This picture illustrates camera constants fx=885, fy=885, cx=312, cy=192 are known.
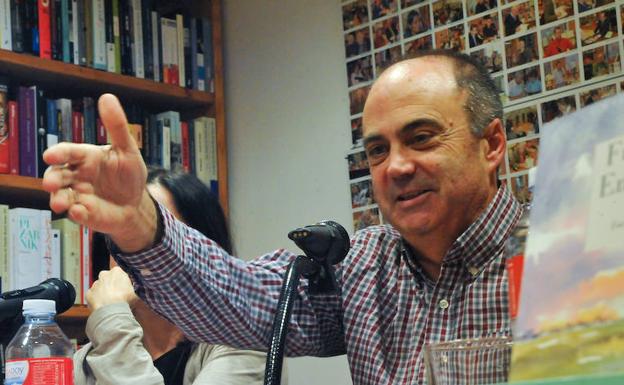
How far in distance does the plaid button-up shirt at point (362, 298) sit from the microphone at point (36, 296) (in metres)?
0.25

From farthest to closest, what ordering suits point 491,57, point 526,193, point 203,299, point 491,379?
point 491,57, point 526,193, point 203,299, point 491,379

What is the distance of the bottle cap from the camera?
1.32 m

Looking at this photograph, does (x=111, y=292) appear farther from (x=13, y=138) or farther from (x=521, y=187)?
(x=521, y=187)

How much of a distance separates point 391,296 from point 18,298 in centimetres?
57

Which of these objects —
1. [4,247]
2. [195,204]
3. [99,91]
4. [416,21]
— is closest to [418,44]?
[416,21]

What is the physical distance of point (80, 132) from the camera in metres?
2.45

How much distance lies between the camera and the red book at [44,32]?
237cm

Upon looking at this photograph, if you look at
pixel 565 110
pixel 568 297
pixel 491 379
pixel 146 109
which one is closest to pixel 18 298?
pixel 491 379

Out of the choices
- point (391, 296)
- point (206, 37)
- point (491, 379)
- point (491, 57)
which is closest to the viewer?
point (491, 379)

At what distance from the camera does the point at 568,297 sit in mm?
438

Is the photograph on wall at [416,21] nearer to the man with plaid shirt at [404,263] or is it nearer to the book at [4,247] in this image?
the man with plaid shirt at [404,263]

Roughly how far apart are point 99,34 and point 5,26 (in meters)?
0.27

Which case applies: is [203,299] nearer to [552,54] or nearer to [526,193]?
[526,193]

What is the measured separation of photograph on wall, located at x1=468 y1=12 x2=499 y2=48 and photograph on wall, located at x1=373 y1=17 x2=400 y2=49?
22cm
